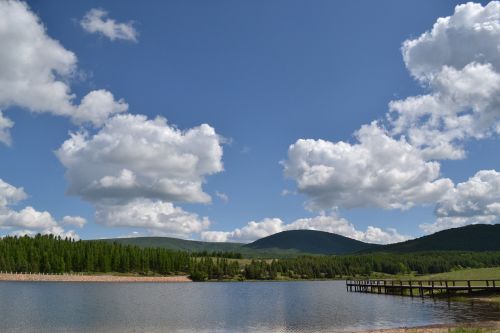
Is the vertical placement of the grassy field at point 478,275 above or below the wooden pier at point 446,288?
above

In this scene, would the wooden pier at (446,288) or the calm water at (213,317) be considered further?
the wooden pier at (446,288)

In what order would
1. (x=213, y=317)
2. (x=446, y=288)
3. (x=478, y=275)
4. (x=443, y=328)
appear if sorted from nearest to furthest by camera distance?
(x=443, y=328) < (x=213, y=317) < (x=446, y=288) < (x=478, y=275)

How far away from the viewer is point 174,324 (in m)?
59.0

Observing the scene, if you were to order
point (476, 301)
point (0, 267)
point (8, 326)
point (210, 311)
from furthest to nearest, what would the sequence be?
point (0, 267) < point (476, 301) < point (210, 311) < point (8, 326)

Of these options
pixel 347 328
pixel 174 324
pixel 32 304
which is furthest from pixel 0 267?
pixel 347 328

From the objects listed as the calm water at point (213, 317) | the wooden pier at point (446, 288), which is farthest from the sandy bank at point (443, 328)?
the wooden pier at point (446, 288)

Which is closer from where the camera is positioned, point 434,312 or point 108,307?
point 434,312

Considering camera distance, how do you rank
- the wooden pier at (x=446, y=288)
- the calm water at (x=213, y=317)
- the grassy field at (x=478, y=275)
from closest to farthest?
the calm water at (x=213, y=317)
the wooden pier at (x=446, y=288)
the grassy field at (x=478, y=275)

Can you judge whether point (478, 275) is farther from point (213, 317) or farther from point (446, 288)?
point (213, 317)

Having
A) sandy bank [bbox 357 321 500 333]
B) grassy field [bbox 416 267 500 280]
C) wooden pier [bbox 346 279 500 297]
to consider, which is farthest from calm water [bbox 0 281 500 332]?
grassy field [bbox 416 267 500 280]

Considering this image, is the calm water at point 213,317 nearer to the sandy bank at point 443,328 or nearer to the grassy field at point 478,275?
the sandy bank at point 443,328

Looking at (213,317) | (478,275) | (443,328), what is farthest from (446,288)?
(213,317)

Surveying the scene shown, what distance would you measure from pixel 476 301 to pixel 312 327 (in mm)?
41200

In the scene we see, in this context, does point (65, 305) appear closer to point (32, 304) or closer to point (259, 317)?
point (32, 304)
